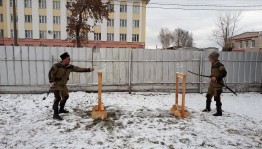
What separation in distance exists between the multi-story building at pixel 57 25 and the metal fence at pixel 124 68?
3487 cm

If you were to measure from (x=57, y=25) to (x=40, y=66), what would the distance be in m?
38.4

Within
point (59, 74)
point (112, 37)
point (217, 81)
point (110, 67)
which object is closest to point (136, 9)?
point (112, 37)

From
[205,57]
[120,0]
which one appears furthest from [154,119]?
[120,0]

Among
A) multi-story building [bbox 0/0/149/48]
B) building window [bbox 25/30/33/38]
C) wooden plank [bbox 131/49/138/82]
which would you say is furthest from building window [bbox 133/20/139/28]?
wooden plank [bbox 131/49/138/82]

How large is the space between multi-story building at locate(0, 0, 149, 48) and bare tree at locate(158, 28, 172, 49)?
132ft

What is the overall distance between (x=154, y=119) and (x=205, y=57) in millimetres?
5740

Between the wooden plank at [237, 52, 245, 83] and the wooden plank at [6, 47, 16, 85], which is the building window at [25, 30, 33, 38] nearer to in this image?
the wooden plank at [6, 47, 16, 85]

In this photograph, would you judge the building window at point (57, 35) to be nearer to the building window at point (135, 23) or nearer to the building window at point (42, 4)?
the building window at point (42, 4)

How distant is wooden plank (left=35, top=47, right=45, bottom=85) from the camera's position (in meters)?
10.1

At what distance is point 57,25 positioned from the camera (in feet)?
150

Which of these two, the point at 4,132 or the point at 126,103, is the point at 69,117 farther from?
the point at 126,103

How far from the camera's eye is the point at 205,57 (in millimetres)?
11039

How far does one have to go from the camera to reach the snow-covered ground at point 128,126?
4887mm

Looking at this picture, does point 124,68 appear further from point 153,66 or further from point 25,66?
point 25,66
